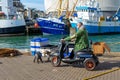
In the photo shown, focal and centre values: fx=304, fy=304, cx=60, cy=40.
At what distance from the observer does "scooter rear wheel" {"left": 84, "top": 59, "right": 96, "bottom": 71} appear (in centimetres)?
1029

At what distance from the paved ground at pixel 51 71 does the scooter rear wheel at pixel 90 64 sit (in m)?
0.15

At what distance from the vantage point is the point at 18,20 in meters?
53.9

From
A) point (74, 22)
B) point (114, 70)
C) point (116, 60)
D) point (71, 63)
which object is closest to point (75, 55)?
point (71, 63)

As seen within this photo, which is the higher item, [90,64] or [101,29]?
[90,64]

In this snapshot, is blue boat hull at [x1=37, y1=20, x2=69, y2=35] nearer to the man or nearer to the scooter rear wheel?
the man

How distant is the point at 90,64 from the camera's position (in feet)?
33.9

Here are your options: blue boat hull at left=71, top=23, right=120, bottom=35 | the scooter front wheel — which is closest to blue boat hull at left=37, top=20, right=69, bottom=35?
blue boat hull at left=71, top=23, right=120, bottom=35

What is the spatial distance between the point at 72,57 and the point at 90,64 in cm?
85

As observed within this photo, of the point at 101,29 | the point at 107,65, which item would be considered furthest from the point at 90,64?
the point at 101,29

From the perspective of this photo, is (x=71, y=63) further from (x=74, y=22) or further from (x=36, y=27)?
(x=36, y=27)

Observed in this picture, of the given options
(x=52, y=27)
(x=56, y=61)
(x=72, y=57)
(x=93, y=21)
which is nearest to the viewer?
(x=72, y=57)

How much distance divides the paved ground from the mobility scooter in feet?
0.70

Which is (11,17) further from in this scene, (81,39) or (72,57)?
(81,39)

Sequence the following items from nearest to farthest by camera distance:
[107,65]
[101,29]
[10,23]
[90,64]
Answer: [90,64] → [107,65] → [10,23] → [101,29]
